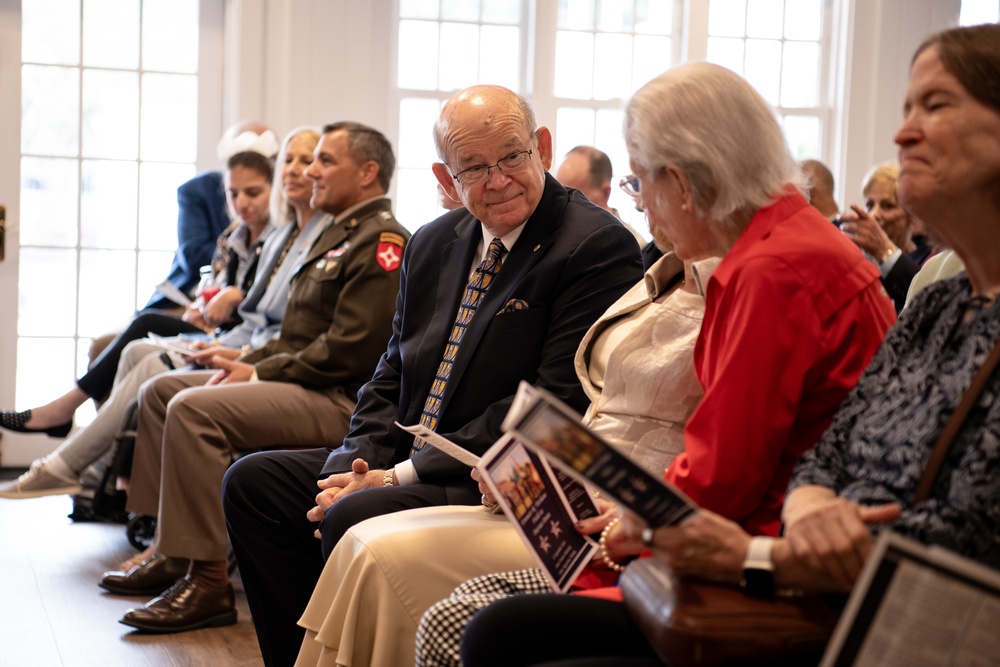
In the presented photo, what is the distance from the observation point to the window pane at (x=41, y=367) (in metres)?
5.67

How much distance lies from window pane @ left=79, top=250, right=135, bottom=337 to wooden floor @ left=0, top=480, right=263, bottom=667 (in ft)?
4.94

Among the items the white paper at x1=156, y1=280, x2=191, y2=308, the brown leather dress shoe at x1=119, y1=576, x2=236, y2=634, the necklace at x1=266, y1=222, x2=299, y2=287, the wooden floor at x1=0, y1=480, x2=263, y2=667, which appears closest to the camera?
the wooden floor at x1=0, y1=480, x2=263, y2=667

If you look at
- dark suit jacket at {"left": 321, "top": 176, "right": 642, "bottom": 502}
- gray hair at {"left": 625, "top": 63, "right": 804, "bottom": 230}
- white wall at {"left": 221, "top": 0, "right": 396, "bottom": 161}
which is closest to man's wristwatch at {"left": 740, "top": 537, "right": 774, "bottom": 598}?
gray hair at {"left": 625, "top": 63, "right": 804, "bottom": 230}

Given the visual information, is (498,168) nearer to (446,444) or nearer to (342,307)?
(446,444)

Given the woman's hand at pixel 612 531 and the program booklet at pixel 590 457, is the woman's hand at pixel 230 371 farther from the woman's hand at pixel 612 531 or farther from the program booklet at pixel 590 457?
the program booklet at pixel 590 457

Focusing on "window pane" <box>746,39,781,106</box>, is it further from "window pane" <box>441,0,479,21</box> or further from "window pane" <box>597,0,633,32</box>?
"window pane" <box>441,0,479,21</box>

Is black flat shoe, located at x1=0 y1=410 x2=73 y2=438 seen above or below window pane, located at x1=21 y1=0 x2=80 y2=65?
below

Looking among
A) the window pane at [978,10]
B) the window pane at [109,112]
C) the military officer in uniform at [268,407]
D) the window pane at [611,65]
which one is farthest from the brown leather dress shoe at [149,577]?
the window pane at [978,10]

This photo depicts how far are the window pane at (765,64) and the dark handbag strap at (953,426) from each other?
5198 mm

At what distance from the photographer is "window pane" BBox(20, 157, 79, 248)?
5648mm

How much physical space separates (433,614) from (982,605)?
86 cm

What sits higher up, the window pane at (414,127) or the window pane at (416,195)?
the window pane at (414,127)

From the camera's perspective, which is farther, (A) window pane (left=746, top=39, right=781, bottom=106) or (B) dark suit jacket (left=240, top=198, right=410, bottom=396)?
(A) window pane (left=746, top=39, right=781, bottom=106)

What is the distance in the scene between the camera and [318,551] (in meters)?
2.57
